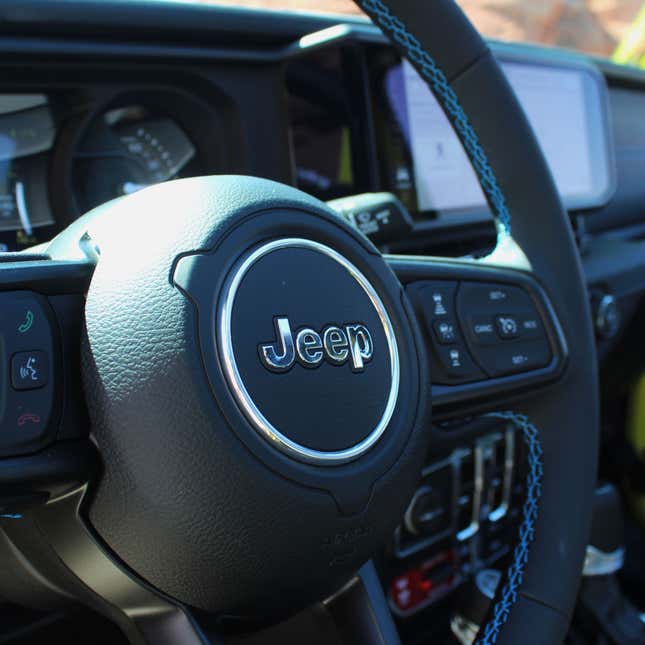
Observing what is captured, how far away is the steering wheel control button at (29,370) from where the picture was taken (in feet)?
1.63

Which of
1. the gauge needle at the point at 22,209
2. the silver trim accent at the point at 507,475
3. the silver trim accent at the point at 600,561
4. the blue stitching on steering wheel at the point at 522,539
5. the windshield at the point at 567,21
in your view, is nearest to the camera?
the blue stitching on steering wheel at the point at 522,539

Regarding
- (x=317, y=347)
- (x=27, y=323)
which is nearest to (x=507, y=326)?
(x=317, y=347)

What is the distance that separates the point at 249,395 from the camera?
1.69ft

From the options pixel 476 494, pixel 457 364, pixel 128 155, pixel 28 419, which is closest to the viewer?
pixel 28 419

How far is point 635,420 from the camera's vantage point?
1.76 meters

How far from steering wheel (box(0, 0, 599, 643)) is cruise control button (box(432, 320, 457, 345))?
0.05m

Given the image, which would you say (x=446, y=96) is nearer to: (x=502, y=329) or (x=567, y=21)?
(x=502, y=329)

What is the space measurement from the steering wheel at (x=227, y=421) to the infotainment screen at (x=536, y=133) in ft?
2.17

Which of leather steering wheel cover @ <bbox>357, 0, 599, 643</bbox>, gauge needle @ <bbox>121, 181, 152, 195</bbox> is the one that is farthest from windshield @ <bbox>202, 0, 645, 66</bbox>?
leather steering wheel cover @ <bbox>357, 0, 599, 643</bbox>

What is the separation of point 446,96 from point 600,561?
761 mm

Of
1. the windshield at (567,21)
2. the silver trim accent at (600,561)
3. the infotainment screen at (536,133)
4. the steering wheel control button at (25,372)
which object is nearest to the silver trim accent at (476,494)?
the silver trim accent at (600,561)

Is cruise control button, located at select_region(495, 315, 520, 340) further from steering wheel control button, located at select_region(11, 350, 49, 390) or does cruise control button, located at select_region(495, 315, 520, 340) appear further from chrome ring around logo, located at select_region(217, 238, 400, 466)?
steering wheel control button, located at select_region(11, 350, 49, 390)

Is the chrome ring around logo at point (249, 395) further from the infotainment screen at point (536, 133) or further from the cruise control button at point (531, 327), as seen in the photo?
the infotainment screen at point (536, 133)

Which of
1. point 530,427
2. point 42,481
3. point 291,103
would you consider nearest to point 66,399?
point 42,481
